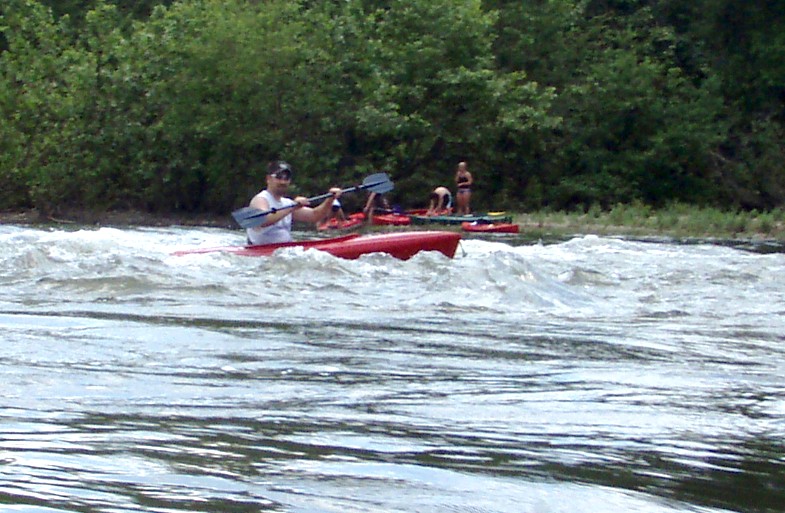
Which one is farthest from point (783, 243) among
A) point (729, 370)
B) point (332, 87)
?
point (729, 370)

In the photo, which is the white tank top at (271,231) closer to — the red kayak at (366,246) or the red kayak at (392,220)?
the red kayak at (366,246)

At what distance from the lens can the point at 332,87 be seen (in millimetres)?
30812

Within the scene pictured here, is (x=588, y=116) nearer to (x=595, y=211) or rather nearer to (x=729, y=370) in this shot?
(x=595, y=211)

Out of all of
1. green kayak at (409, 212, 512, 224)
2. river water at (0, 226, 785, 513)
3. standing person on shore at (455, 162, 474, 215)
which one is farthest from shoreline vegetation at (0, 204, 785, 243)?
river water at (0, 226, 785, 513)

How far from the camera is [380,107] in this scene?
30172mm

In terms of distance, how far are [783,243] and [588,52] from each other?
40.0ft

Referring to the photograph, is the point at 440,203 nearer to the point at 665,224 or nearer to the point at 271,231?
the point at 665,224

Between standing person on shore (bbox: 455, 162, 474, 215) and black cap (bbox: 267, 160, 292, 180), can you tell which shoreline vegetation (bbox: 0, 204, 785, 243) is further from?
black cap (bbox: 267, 160, 292, 180)

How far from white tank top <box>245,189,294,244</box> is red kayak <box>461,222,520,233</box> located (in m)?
9.95

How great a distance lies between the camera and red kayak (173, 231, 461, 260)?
12922 mm

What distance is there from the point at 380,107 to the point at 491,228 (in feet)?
25.1

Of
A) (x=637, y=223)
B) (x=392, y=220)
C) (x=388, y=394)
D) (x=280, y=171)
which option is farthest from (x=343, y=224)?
(x=388, y=394)

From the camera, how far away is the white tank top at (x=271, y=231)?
1345cm

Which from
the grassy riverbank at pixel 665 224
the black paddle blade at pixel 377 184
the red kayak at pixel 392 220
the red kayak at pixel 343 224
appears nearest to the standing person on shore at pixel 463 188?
the grassy riverbank at pixel 665 224
